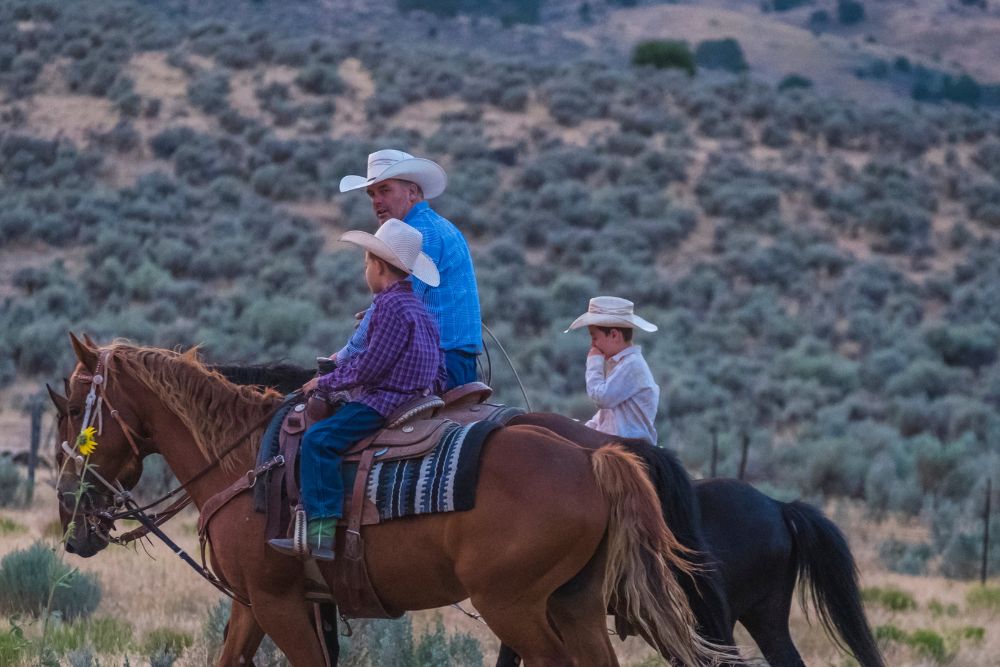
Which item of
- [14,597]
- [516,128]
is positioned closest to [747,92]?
[516,128]

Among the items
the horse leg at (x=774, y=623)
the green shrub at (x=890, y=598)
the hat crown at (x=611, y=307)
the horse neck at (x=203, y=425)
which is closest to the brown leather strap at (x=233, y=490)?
the horse neck at (x=203, y=425)

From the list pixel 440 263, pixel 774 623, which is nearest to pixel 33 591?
pixel 440 263

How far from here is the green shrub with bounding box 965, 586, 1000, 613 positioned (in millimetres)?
12148

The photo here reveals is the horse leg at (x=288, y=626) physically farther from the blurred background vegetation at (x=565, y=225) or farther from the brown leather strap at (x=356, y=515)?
the blurred background vegetation at (x=565, y=225)

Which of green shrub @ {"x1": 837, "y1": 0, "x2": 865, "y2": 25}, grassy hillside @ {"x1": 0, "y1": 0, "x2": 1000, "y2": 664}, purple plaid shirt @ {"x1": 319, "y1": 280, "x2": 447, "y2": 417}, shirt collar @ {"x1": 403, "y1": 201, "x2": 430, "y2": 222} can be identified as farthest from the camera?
green shrub @ {"x1": 837, "y1": 0, "x2": 865, "y2": 25}

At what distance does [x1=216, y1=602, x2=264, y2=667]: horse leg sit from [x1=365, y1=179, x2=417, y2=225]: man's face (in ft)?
7.10

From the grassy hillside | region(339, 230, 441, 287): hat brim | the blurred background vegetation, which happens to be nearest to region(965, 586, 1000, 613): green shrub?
the grassy hillside

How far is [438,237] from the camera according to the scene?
6711mm

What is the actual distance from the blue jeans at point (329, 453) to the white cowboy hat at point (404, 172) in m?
1.32

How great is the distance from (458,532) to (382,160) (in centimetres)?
224

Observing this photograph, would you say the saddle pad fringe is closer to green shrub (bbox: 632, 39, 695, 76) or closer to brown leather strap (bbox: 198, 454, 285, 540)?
brown leather strap (bbox: 198, 454, 285, 540)

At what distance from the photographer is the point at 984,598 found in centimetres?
1251

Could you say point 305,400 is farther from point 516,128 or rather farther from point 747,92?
point 747,92

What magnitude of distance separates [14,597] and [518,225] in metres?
25.1
